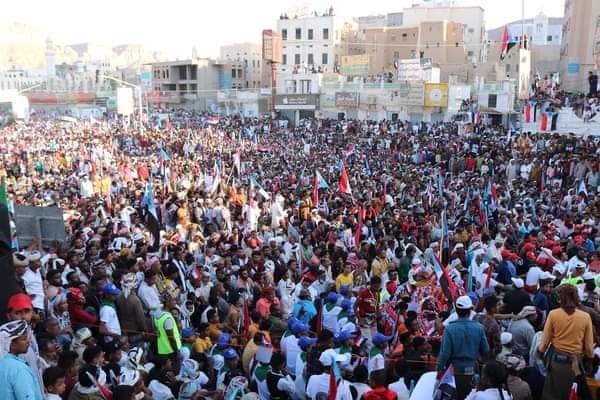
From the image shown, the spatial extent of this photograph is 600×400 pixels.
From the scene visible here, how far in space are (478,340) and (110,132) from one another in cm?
3652

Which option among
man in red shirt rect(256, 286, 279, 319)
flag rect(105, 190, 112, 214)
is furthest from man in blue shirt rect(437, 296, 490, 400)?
flag rect(105, 190, 112, 214)

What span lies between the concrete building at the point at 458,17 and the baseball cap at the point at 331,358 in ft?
188

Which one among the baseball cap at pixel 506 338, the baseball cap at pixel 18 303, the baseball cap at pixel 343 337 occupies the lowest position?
the baseball cap at pixel 343 337

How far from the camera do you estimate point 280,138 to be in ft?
106

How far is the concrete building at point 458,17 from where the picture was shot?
5925 cm

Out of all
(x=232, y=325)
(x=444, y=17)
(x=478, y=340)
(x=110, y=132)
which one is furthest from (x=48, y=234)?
(x=444, y=17)

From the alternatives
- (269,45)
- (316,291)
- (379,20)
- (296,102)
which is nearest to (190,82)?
(269,45)

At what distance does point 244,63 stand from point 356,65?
21228 millimetres

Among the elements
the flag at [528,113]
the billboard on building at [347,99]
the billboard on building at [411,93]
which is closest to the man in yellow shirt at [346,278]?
the flag at [528,113]

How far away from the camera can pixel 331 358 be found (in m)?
5.38

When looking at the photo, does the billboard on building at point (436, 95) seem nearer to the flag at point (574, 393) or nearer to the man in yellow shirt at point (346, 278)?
the man in yellow shirt at point (346, 278)

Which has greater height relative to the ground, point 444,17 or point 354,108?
point 444,17

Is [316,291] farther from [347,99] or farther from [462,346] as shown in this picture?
[347,99]

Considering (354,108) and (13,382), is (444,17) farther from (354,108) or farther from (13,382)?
(13,382)
